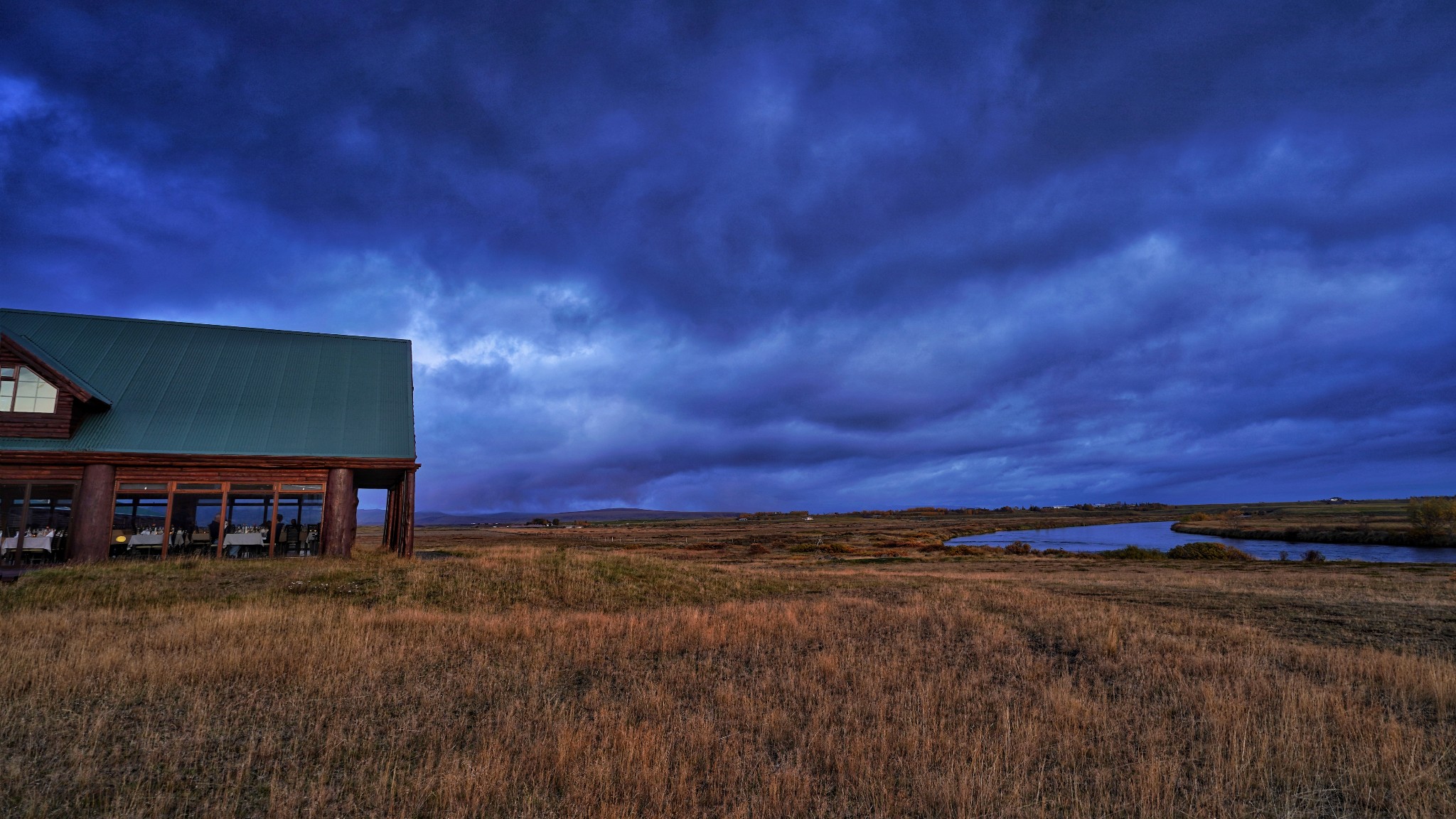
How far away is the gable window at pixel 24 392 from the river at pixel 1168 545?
234ft

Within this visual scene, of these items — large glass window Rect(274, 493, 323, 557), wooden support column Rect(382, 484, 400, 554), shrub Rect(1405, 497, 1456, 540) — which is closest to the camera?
large glass window Rect(274, 493, 323, 557)

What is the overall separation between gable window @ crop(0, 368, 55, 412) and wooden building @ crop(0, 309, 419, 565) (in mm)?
33

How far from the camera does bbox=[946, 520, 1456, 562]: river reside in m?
55.0

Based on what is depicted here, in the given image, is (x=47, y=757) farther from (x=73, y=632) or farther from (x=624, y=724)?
(x=73, y=632)

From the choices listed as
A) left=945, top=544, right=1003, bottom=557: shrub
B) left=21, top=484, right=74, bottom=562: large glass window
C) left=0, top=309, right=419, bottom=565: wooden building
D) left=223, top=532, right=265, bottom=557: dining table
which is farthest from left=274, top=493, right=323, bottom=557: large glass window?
left=945, top=544, right=1003, bottom=557: shrub

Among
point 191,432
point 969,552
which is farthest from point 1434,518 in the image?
point 191,432

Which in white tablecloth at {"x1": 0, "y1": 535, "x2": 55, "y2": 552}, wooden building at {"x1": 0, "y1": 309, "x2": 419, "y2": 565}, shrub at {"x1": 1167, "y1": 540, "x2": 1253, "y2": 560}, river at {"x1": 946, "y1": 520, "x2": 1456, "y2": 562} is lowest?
river at {"x1": 946, "y1": 520, "x2": 1456, "y2": 562}

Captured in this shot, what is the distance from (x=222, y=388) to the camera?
2628 centimetres

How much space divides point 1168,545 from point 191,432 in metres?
82.6

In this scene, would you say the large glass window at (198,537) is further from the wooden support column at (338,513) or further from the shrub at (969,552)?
the shrub at (969,552)

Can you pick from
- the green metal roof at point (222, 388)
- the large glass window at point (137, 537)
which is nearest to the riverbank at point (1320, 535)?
the green metal roof at point (222, 388)

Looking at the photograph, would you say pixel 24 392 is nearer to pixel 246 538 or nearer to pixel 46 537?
pixel 46 537

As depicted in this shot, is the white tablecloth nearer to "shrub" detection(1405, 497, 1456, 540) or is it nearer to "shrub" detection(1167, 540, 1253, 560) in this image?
"shrub" detection(1167, 540, 1253, 560)

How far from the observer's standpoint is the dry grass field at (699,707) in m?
6.22
